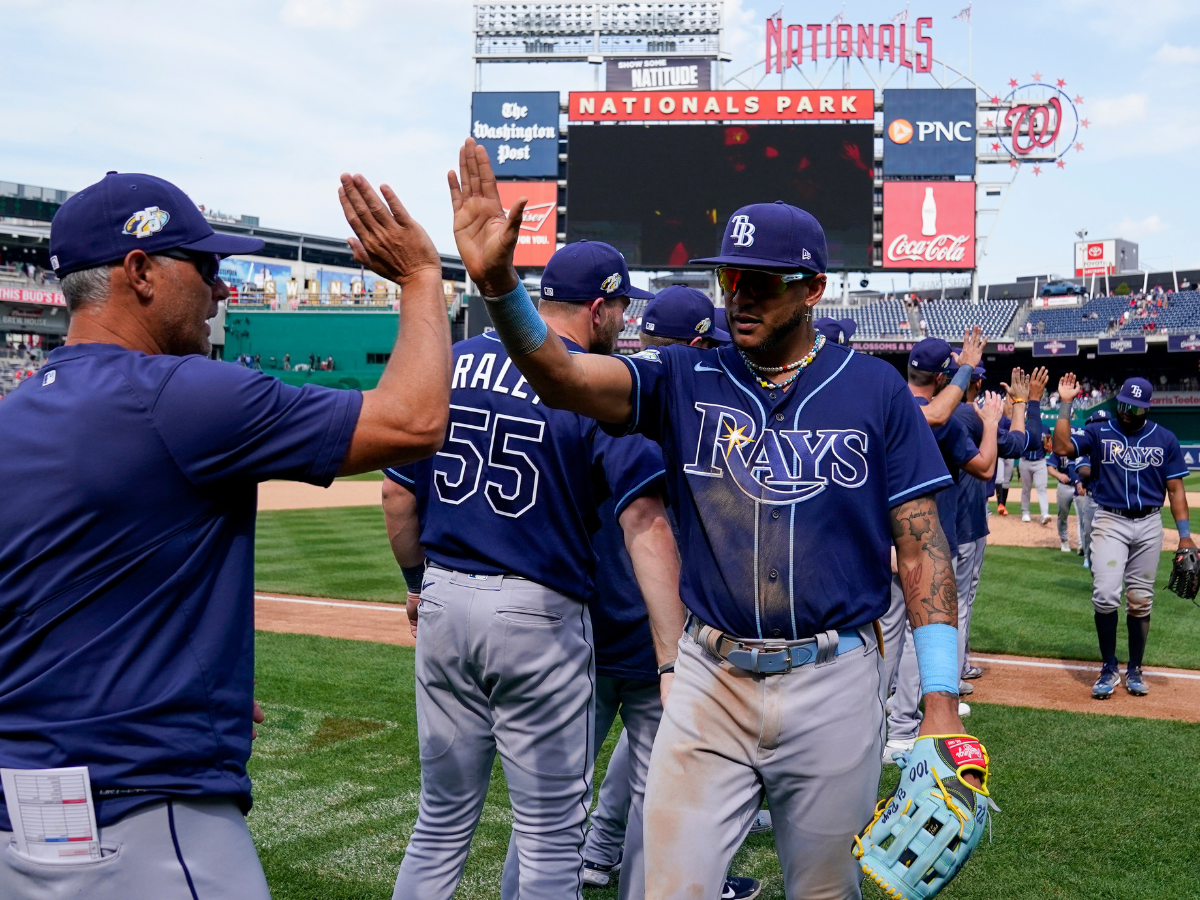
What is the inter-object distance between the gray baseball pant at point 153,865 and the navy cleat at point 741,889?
2.57 m

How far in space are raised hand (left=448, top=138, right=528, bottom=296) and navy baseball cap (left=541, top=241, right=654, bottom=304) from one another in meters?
0.91

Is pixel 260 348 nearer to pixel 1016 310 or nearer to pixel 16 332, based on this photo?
pixel 16 332

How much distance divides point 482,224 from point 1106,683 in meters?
6.70

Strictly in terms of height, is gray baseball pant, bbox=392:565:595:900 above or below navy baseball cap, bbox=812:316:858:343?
below

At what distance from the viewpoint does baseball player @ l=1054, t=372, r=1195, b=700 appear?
25.2 feet

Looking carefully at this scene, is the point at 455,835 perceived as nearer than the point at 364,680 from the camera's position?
Yes

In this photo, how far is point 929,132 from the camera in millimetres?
38625

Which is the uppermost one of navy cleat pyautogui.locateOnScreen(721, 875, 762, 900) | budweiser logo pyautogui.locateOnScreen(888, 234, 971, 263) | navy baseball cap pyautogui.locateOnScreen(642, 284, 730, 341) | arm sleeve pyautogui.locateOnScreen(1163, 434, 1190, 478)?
budweiser logo pyautogui.locateOnScreen(888, 234, 971, 263)

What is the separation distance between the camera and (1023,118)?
40.1 metres

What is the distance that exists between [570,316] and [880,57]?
135 feet

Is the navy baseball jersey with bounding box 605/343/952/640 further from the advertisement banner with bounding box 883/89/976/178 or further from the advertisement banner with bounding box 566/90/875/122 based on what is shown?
the advertisement banner with bounding box 883/89/976/178

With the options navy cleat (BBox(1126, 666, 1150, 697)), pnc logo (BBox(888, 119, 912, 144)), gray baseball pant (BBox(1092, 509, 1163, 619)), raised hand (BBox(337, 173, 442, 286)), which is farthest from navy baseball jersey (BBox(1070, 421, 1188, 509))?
pnc logo (BBox(888, 119, 912, 144))

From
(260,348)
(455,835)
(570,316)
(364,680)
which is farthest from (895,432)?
(260,348)

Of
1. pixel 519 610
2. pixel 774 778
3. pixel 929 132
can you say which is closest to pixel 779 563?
pixel 774 778
